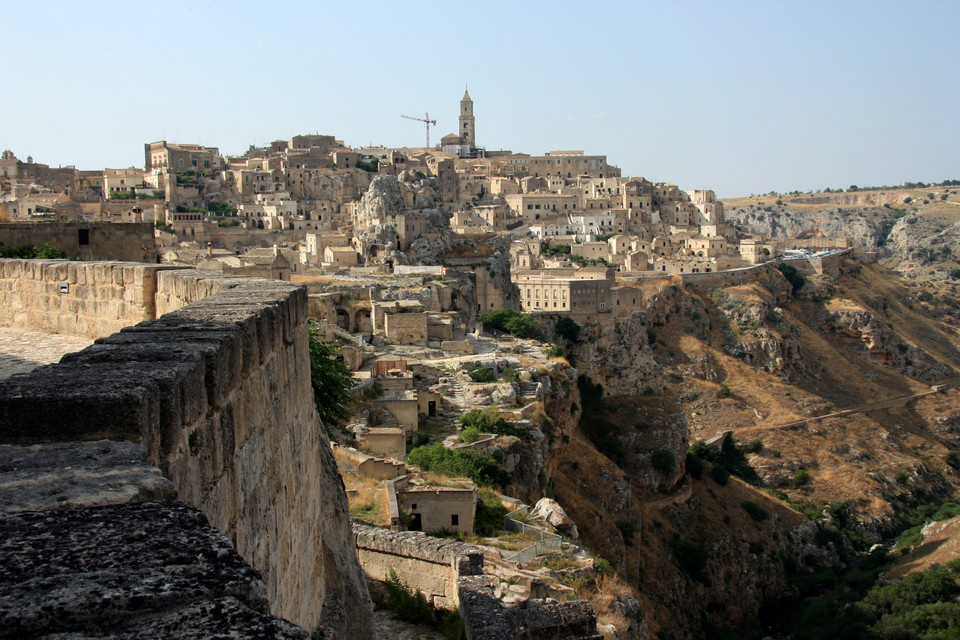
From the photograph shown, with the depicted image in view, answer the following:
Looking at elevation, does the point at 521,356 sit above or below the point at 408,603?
above

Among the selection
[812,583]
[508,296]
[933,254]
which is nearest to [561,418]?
[812,583]

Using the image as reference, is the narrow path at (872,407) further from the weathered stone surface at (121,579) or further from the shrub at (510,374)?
the weathered stone surface at (121,579)

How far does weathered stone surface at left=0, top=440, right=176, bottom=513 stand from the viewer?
79.0 inches

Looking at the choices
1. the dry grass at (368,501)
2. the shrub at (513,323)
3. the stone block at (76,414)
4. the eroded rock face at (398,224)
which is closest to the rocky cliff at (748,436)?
the shrub at (513,323)

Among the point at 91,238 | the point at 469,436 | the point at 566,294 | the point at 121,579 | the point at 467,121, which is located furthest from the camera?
the point at 467,121

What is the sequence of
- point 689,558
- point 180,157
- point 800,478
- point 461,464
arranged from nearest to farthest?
point 461,464 < point 689,558 < point 800,478 < point 180,157

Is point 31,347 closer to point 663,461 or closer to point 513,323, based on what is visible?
point 663,461

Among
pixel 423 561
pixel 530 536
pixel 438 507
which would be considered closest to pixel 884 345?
pixel 530 536

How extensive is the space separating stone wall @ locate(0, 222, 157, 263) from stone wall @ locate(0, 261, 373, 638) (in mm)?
2793

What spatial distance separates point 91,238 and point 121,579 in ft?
26.8

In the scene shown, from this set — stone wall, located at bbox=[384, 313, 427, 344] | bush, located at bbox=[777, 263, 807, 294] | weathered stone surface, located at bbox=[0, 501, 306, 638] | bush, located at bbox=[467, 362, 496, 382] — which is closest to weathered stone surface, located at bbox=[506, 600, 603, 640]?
weathered stone surface, located at bbox=[0, 501, 306, 638]

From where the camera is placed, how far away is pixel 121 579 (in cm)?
163

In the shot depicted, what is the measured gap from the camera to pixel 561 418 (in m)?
28.0

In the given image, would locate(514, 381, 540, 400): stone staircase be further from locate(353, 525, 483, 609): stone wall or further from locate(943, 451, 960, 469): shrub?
locate(943, 451, 960, 469): shrub
